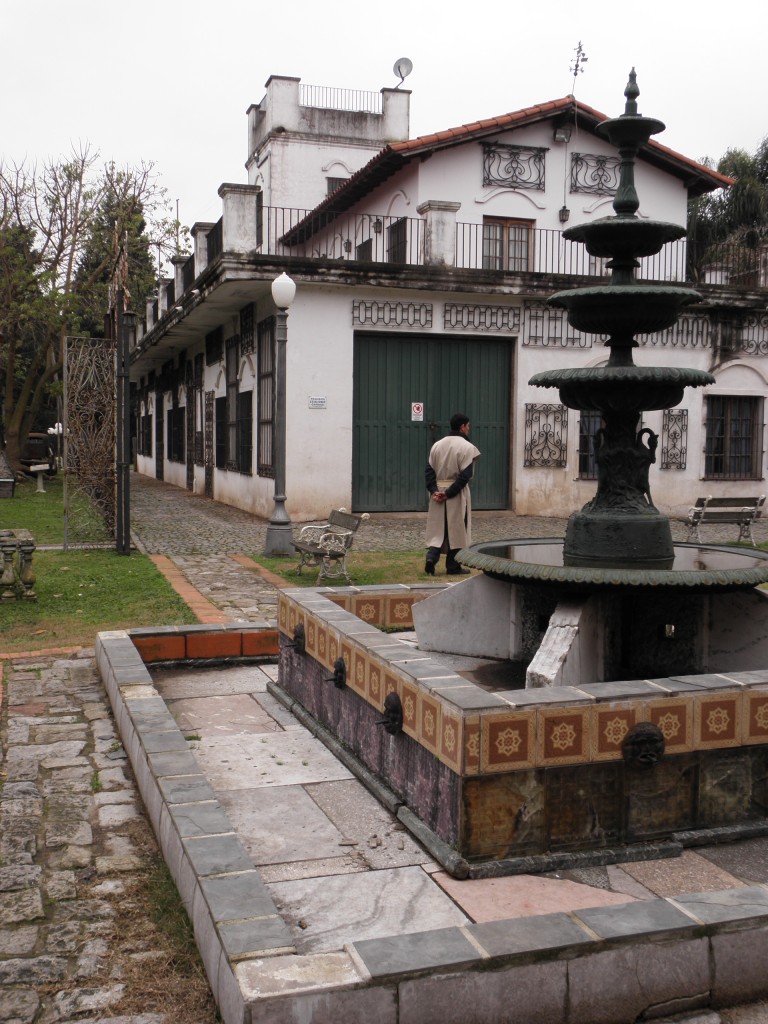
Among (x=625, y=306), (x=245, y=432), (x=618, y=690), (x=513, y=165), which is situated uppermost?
(x=513, y=165)

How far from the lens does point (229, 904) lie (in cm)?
303

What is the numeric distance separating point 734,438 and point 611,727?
17.0 meters

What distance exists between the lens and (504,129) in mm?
19516

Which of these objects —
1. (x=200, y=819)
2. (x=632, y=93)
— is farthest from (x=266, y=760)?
(x=632, y=93)

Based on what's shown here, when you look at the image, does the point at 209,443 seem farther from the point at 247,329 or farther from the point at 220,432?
the point at 247,329

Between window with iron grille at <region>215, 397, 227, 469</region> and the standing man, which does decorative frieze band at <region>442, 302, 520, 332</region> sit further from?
the standing man

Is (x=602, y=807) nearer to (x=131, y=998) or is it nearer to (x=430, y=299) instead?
(x=131, y=998)

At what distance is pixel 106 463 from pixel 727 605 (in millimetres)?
9907

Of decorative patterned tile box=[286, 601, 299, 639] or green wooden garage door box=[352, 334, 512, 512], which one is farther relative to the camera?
green wooden garage door box=[352, 334, 512, 512]

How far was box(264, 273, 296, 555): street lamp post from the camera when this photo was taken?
12727 millimetres

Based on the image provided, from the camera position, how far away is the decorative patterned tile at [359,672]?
471 centimetres

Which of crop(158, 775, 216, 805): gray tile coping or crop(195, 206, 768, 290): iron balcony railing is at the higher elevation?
crop(195, 206, 768, 290): iron balcony railing

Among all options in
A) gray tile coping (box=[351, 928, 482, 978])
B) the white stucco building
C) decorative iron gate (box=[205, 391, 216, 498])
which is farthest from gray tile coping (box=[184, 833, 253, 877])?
decorative iron gate (box=[205, 391, 216, 498])

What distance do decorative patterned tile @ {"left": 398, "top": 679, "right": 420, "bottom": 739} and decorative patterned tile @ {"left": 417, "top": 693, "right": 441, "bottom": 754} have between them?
45 mm
